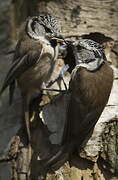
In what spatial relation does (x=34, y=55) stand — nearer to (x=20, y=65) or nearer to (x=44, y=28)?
(x=20, y=65)

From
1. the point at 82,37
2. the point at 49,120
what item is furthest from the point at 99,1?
the point at 49,120

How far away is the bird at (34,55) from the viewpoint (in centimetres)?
469

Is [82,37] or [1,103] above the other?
[82,37]

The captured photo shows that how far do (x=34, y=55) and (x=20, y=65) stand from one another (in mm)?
150

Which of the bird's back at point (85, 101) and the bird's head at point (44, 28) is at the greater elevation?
the bird's head at point (44, 28)

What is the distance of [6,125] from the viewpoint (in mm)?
4504

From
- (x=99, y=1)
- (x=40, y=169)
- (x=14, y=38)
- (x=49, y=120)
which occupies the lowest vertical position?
(x=40, y=169)

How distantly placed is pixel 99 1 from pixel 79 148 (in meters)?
1.19

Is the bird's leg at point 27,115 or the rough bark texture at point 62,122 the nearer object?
the rough bark texture at point 62,122

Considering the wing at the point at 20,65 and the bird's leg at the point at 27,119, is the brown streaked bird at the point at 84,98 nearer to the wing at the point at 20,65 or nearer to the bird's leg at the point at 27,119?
the bird's leg at the point at 27,119

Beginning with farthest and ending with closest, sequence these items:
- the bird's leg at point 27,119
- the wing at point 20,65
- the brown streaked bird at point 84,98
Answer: the wing at point 20,65 < the bird's leg at point 27,119 < the brown streaked bird at point 84,98

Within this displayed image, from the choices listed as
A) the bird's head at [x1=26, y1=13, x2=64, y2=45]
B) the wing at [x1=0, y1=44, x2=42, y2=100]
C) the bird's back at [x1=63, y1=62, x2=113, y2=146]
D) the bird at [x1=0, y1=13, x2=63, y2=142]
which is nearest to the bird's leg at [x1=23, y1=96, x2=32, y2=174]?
the bird at [x1=0, y1=13, x2=63, y2=142]

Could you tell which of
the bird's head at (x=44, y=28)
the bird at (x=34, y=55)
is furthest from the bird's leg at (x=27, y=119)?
the bird's head at (x=44, y=28)

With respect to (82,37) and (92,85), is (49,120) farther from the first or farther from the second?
(82,37)
